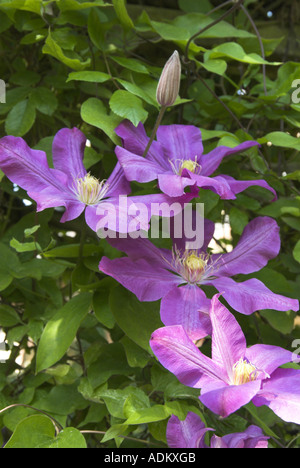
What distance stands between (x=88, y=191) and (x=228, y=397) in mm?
305

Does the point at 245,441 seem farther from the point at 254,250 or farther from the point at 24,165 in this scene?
the point at 24,165

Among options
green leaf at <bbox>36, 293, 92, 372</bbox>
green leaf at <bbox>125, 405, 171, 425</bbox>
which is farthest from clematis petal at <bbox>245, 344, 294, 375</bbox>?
green leaf at <bbox>36, 293, 92, 372</bbox>

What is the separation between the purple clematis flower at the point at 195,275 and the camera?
0.61 meters

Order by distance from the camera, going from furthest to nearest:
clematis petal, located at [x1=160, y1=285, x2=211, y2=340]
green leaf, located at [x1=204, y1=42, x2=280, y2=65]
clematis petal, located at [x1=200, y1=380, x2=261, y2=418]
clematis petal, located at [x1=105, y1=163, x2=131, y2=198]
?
1. green leaf, located at [x1=204, y1=42, x2=280, y2=65]
2. clematis petal, located at [x1=105, y1=163, x2=131, y2=198]
3. clematis petal, located at [x1=160, y1=285, x2=211, y2=340]
4. clematis petal, located at [x1=200, y1=380, x2=261, y2=418]

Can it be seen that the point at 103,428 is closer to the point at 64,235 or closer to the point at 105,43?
the point at 64,235

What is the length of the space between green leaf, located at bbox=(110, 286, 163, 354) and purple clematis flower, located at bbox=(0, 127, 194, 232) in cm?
10

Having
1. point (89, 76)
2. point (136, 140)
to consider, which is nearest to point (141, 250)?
point (136, 140)

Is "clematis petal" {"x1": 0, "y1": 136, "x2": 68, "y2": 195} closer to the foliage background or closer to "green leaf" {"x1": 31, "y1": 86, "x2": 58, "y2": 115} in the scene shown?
the foliage background

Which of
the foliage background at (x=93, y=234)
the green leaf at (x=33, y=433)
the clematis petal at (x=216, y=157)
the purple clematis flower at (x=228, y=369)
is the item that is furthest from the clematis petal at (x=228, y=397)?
the clematis petal at (x=216, y=157)

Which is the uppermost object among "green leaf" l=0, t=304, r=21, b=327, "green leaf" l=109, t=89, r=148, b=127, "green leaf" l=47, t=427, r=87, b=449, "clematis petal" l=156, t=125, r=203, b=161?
"green leaf" l=109, t=89, r=148, b=127

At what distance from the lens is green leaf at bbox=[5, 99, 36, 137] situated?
0.82 m

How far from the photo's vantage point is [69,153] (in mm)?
722

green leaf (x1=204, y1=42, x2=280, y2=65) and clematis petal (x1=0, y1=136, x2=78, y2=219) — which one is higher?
green leaf (x1=204, y1=42, x2=280, y2=65)
